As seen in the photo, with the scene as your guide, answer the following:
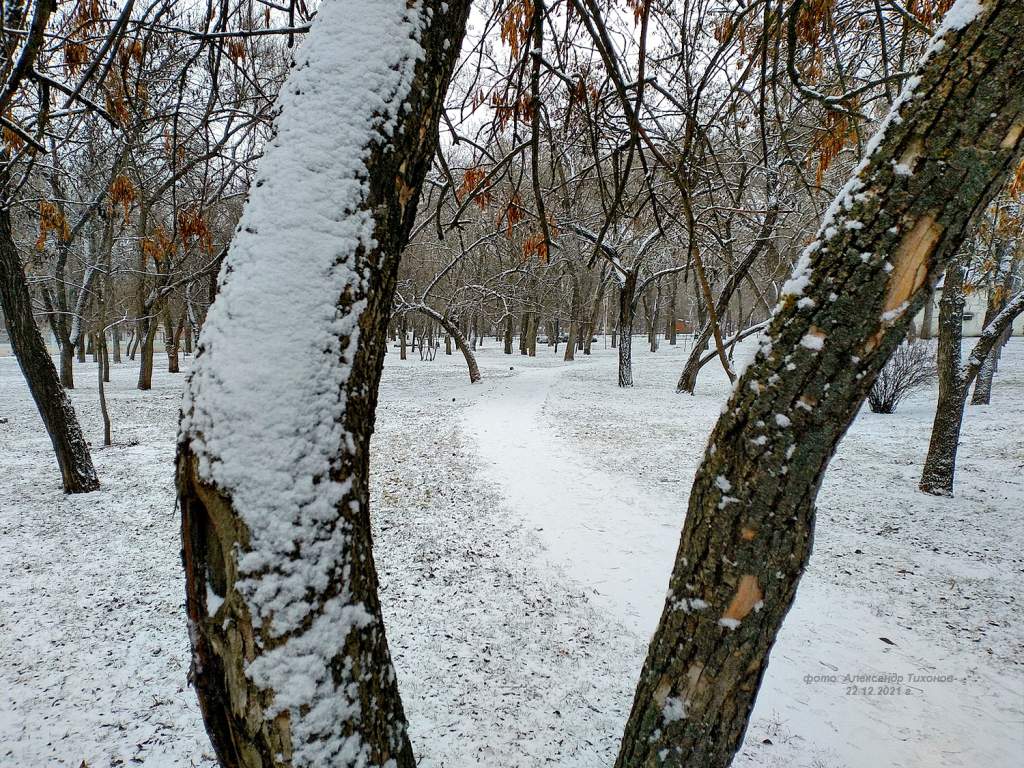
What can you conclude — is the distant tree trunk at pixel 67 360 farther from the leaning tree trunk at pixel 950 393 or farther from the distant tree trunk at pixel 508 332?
the distant tree trunk at pixel 508 332

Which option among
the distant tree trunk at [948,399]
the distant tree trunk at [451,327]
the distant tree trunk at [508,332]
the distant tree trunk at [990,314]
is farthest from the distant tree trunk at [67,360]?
the distant tree trunk at [990,314]

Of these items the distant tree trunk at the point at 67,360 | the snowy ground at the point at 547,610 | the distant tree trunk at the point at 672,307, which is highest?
the distant tree trunk at the point at 672,307

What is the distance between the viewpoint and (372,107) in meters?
0.98

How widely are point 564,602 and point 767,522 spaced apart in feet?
8.32

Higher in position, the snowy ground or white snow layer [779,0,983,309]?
white snow layer [779,0,983,309]

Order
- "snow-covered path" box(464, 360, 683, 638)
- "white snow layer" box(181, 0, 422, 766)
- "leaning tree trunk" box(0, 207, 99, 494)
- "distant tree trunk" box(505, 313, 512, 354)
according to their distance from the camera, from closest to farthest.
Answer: "white snow layer" box(181, 0, 422, 766) < "snow-covered path" box(464, 360, 683, 638) < "leaning tree trunk" box(0, 207, 99, 494) < "distant tree trunk" box(505, 313, 512, 354)

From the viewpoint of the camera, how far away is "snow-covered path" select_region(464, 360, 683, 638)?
352 cm

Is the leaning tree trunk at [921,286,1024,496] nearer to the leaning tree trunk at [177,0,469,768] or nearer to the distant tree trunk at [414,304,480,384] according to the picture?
the leaning tree trunk at [177,0,469,768]

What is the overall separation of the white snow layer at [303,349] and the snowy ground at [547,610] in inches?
65.2

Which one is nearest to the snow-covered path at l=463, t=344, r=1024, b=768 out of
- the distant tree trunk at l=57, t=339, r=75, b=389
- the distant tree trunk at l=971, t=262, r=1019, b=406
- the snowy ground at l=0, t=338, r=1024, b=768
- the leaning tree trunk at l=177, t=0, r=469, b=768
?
the snowy ground at l=0, t=338, r=1024, b=768

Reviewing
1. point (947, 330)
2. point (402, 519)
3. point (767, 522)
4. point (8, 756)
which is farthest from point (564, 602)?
point (947, 330)

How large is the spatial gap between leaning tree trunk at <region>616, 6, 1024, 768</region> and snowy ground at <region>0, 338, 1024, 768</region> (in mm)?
1284

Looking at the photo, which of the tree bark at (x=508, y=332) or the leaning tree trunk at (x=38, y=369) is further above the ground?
the tree bark at (x=508, y=332)

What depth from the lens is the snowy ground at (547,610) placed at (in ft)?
7.30
